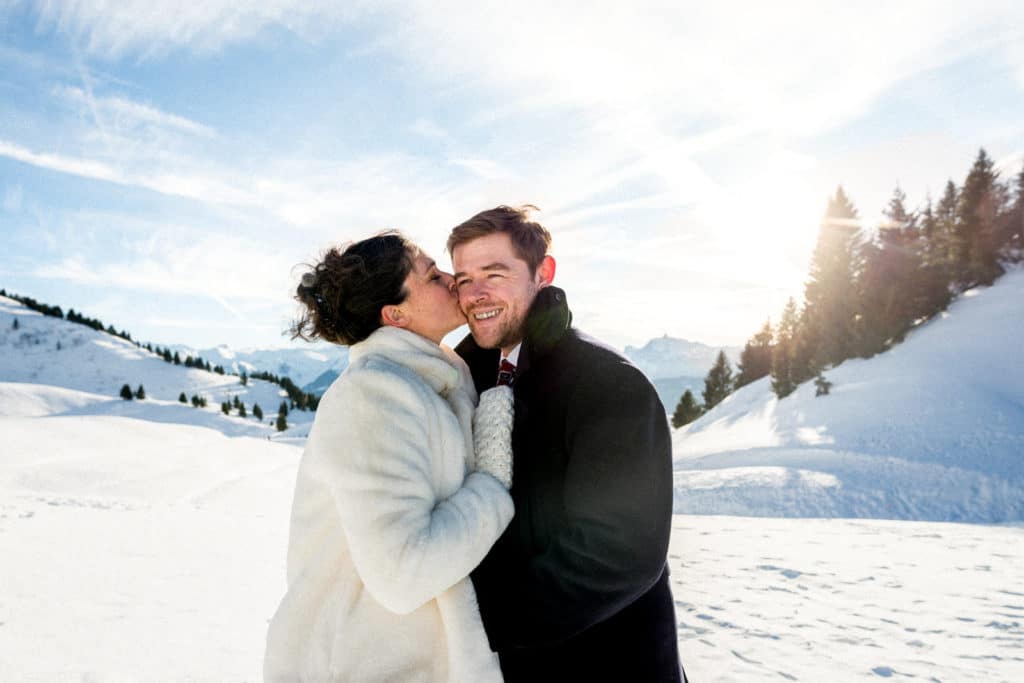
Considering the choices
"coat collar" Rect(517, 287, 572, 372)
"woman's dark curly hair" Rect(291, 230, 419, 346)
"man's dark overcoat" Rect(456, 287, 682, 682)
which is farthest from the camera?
"coat collar" Rect(517, 287, 572, 372)

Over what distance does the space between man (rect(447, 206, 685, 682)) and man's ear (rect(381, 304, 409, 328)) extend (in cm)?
65

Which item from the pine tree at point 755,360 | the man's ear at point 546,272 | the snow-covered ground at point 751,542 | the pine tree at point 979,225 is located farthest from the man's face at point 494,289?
the pine tree at point 755,360

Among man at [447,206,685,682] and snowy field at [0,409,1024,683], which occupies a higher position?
man at [447,206,685,682]

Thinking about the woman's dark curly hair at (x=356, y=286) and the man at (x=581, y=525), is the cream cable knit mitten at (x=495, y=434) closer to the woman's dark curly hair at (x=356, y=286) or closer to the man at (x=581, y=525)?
the man at (x=581, y=525)

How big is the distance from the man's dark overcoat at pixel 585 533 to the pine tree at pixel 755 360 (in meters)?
54.9

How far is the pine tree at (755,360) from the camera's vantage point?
5375cm

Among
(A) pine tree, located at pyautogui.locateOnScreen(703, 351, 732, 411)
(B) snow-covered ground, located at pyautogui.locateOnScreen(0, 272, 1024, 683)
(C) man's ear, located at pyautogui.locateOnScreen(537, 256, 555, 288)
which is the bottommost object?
(B) snow-covered ground, located at pyautogui.locateOnScreen(0, 272, 1024, 683)

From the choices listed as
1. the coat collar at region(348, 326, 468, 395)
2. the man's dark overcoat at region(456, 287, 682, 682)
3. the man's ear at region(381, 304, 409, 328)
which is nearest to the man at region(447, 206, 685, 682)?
the man's dark overcoat at region(456, 287, 682, 682)

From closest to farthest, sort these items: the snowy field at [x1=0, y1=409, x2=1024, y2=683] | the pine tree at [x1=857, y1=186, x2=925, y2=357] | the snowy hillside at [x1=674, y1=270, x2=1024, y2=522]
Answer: the snowy field at [x1=0, y1=409, x2=1024, y2=683], the snowy hillside at [x1=674, y1=270, x2=1024, y2=522], the pine tree at [x1=857, y1=186, x2=925, y2=357]

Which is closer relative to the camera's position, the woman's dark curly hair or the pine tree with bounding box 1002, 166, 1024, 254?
the woman's dark curly hair

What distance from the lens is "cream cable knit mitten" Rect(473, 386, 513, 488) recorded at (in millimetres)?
2490

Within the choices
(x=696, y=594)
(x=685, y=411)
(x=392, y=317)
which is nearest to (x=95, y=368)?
(x=685, y=411)

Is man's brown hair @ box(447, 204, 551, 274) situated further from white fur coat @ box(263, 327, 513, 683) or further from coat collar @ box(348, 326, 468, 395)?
white fur coat @ box(263, 327, 513, 683)

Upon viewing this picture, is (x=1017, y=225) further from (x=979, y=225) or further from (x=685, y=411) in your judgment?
(x=685, y=411)
